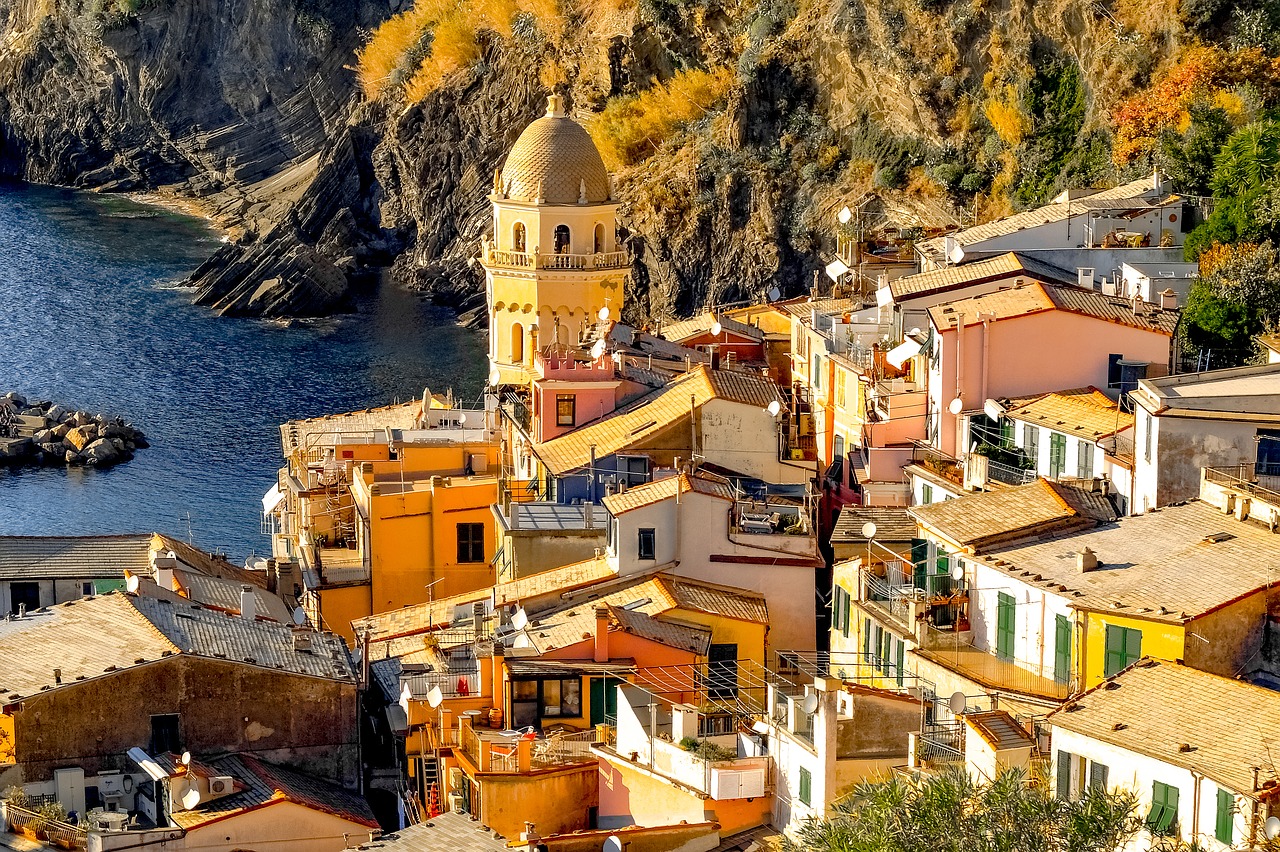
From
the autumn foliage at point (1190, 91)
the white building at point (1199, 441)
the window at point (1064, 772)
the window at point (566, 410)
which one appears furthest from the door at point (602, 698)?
the autumn foliage at point (1190, 91)

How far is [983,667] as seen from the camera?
40.0 meters

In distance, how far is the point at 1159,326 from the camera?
5184cm

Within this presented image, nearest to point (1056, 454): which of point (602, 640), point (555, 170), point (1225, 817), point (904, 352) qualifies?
point (904, 352)

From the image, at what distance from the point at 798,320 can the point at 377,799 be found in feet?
71.9

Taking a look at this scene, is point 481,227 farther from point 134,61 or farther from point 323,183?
point 134,61

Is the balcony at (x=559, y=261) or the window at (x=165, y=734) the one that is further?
the balcony at (x=559, y=261)

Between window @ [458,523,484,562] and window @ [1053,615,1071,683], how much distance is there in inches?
789

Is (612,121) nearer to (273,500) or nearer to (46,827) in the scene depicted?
(273,500)

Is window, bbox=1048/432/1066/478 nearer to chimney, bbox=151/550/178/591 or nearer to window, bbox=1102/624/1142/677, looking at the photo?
window, bbox=1102/624/1142/677

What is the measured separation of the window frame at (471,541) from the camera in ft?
185

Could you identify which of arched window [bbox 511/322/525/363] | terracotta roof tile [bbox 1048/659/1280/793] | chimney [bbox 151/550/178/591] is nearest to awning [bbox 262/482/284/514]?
arched window [bbox 511/322/525/363]

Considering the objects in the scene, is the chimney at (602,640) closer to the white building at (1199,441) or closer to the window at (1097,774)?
the white building at (1199,441)

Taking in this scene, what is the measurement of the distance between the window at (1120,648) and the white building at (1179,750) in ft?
5.96

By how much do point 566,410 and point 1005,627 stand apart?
19.3 metres
